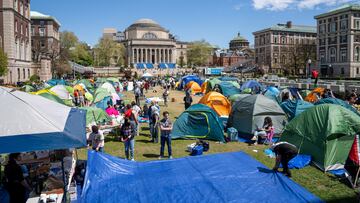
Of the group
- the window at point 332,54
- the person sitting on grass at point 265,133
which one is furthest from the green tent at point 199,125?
the window at point 332,54

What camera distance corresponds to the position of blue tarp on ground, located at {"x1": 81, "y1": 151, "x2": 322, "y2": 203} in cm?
734

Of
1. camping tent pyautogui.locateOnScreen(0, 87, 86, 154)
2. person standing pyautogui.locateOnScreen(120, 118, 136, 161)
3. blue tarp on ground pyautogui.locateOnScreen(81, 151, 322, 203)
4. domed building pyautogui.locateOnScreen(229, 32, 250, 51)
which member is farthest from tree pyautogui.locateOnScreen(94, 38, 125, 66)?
camping tent pyautogui.locateOnScreen(0, 87, 86, 154)

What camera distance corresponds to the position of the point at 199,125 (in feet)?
45.7

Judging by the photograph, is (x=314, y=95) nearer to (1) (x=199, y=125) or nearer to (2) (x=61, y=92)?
(1) (x=199, y=125)

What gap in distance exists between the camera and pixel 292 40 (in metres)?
107

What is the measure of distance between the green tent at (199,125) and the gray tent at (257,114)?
1159mm

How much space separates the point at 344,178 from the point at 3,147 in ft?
27.1

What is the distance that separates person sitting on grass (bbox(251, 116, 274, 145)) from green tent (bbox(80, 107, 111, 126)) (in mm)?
6722

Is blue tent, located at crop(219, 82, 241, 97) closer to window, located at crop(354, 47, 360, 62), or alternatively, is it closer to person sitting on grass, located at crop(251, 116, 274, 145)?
person sitting on grass, located at crop(251, 116, 274, 145)

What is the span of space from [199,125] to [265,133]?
2704mm

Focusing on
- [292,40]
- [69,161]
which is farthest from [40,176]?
[292,40]

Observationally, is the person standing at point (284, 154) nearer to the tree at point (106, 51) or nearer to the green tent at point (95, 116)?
the green tent at point (95, 116)

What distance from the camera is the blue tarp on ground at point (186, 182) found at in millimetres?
7344

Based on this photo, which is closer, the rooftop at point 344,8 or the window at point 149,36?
the rooftop at point 344,8
